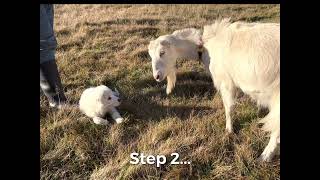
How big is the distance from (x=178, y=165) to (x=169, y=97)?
108 centimetres

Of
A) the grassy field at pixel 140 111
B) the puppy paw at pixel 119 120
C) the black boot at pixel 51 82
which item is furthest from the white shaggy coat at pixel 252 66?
the black boot at pixel 51 82

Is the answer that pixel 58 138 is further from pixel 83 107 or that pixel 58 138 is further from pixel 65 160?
pixel 83 107

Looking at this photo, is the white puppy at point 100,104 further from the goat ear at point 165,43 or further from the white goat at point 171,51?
the goat ear at point 165,43

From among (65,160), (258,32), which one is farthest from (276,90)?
(65,160)

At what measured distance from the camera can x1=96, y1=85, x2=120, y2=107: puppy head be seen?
3953 millimetres

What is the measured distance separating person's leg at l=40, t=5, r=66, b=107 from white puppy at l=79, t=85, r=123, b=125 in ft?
0.95

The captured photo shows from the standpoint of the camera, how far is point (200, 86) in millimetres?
4441

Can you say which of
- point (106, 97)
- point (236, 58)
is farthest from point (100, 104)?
point (236, 58)

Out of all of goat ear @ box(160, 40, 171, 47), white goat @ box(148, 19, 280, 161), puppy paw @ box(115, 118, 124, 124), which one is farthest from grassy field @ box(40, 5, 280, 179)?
goat ear @ box(160, 40, 171, 47)

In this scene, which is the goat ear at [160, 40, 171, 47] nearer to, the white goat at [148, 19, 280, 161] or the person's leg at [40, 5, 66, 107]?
the white goat at [148, 19, 280, 161]

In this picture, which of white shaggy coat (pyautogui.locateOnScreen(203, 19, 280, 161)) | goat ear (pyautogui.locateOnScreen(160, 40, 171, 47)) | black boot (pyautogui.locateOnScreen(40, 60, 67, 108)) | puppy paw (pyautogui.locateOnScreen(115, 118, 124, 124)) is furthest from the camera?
black boot (pyautogui.locateOnScreen(40, 60, 67, 108))

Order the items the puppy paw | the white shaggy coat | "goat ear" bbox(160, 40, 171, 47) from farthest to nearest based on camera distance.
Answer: "goat ear" bbox(160, 40, 171, 47), the puppy paw, the white shaggy coat

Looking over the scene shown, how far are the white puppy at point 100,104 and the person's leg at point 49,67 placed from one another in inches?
11.4

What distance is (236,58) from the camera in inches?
141
